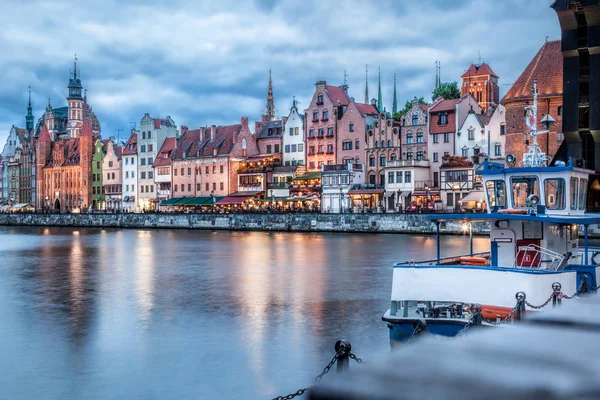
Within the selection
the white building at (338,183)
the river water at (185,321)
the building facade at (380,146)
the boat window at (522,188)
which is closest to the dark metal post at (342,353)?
the river water at (185,321)

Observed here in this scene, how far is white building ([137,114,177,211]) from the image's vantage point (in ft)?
384

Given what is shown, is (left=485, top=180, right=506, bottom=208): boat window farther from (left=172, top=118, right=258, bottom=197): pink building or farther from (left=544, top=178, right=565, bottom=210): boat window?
(left=172, top=118, right=258, bottom=197): pink building

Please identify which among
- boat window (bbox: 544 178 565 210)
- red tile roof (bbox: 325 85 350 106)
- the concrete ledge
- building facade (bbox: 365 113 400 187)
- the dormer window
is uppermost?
red tile roof (bbox: 325 85 350 106)

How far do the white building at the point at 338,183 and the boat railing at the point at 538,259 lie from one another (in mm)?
69022

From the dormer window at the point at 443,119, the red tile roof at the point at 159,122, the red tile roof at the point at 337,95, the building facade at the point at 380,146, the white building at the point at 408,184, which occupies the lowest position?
the white building at the point at 408,184

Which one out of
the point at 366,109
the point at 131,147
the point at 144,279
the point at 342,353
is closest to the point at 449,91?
the point at 366,109

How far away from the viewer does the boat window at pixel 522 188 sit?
20.6 metres

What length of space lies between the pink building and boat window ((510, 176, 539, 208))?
8431 cm

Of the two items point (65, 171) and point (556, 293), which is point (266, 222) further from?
point (556, 293)

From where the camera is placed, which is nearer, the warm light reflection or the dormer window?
the warm light reflection

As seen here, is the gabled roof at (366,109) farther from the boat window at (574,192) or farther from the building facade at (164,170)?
the boat window at (574,192)

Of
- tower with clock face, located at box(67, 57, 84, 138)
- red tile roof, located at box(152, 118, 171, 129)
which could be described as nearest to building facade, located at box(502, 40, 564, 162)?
red tile roof, located at box(152, 118, 171, 129)

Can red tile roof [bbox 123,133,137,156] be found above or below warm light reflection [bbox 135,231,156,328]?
above

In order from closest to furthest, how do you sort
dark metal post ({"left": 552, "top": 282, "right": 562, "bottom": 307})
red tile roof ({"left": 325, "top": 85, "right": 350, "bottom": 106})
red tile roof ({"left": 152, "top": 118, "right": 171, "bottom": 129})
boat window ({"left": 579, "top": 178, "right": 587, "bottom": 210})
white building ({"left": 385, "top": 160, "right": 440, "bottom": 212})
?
dark metal post ({"left": 552, "top": 282, "right": 562, "bottom": 307}) → boat window ({"left": 579, "top": 178, "right": 587, "bottom": 210}) → white building ({"left": 385, "top": 160, "right": 440, "bottom": 212}) → red tile roof ({"left": 325, "top": 85, "right": 350, "bottom": 106}) → red tile roof ({"left": 152, "top": 118, "right": 171, "bottom": 129})
